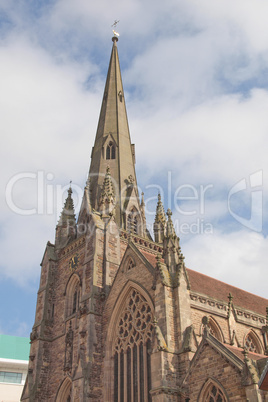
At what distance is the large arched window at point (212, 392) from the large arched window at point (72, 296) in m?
10.8

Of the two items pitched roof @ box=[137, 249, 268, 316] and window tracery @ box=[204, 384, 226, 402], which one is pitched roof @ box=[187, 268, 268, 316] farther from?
window tracery @ box=[204, 384, 226, 402]

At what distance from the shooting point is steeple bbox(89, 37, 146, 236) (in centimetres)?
2912

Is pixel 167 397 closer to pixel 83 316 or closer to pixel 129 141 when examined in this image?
pixel 83 316

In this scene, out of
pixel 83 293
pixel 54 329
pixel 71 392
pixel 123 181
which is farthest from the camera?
pixel 123 181

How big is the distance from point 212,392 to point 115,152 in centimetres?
1958

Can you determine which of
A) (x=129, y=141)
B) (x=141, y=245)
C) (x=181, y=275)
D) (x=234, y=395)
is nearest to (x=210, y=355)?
(x=234, y=395)

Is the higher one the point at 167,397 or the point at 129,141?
the point at 129,141

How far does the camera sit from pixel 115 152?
104 ft

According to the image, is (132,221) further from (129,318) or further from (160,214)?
(129,318)

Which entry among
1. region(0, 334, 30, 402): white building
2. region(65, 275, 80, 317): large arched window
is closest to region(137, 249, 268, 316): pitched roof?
region(65, 275, 80, 317): large arched window

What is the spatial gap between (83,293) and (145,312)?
168 inches

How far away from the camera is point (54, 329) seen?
2541 centimetres

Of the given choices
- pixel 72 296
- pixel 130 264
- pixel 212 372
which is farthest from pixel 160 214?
pixel 212 372

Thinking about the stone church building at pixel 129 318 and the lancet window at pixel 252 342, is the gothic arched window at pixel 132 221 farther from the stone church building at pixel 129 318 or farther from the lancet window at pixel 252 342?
the lancet window at pixel 252 342
